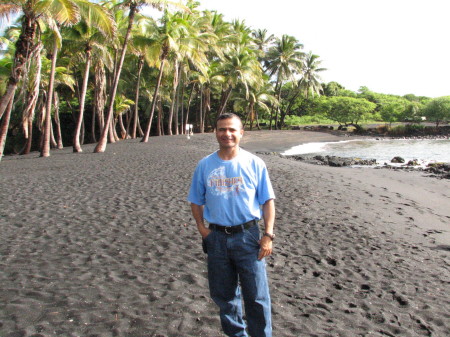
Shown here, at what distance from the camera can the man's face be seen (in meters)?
2.60

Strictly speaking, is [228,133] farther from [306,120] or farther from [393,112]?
[393,112]

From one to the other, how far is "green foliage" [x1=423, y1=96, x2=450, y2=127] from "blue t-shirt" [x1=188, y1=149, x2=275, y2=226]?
6318cm

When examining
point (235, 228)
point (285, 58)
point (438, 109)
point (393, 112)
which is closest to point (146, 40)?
point (235, 228)

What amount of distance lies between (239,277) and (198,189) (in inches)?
27.4

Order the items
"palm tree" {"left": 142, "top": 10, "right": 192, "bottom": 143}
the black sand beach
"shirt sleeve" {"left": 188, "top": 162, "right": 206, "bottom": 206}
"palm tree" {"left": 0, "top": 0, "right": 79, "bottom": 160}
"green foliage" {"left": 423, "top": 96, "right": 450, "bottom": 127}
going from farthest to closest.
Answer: "green foliage" {"left": 423, "top": 96, "right": 450, "bottom": 127} < "palm tree" {"left": 142, "top": 10, "right": 192, "bottom": 143} < "palm tree" {"left": 0, "top": 0, "right": 79, "bottom": 160} < the black sand beach < "shirt sleeve" {"left": 188, "top": 162, "right": 206, "bottom": 206}

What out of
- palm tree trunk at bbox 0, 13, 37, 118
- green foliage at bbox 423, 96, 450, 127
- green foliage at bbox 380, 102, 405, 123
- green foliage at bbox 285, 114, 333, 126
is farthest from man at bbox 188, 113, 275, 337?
green foliage at bbox 380, 102, 405, 123

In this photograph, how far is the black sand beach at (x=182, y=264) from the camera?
350 cm

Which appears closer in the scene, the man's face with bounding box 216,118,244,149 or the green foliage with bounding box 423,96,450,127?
the man's face with bounding box 216,118,244,149

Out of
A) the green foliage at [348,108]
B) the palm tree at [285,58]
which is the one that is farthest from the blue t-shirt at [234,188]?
the green foliage at [348,108]

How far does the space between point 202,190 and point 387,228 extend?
531 cm

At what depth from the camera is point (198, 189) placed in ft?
8.97

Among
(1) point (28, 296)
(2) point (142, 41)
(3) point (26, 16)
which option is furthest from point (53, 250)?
(2) point (142, 41)

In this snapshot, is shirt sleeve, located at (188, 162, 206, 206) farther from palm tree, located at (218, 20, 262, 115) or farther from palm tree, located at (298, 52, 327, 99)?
palm tree, located at (298, 52, 327, 99)

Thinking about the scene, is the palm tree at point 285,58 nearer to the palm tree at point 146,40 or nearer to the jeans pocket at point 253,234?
the palm tree at point 146,40
